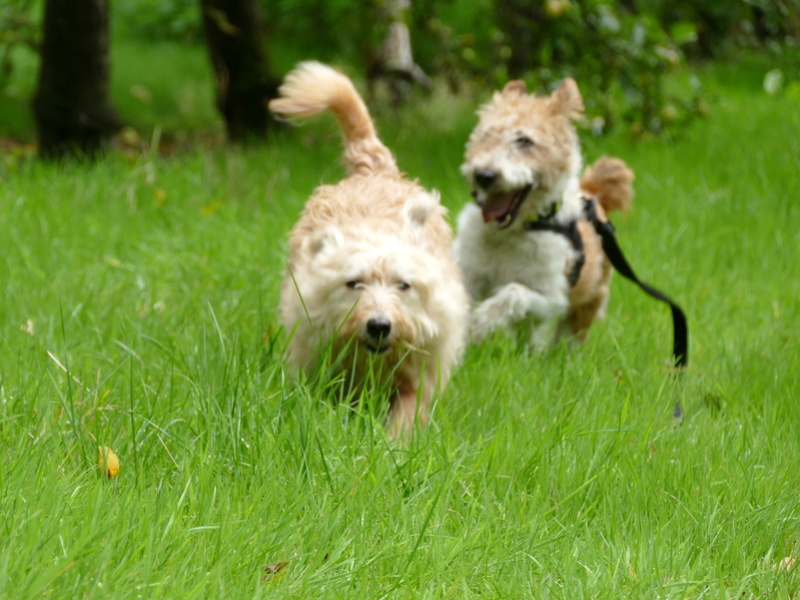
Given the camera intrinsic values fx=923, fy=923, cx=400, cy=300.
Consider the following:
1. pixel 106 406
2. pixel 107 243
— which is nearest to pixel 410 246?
pixel 106 406

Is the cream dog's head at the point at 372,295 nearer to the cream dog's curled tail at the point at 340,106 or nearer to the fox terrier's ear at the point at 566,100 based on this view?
the cream dog's curled tail at the point at 340,106

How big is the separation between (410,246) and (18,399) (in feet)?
5.34

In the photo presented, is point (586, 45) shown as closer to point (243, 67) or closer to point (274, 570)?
point (243, 67)

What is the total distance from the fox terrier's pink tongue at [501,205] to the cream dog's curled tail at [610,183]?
28.5 inches

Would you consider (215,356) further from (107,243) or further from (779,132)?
(779,132)

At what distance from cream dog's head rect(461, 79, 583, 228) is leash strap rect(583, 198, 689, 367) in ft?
0.87

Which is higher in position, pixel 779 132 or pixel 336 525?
pixel 779 132

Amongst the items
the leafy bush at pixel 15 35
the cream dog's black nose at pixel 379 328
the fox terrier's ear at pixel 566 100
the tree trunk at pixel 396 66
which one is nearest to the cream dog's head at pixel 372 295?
the cream dog's black nose at pixel 379 328

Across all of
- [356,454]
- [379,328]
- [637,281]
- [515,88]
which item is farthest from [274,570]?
[515,88]

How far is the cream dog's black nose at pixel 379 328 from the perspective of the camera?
3.42 meters

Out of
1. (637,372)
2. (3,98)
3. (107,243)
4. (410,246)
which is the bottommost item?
(3,98)

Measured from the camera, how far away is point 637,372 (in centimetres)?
400

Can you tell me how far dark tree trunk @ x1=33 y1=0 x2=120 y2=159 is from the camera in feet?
23.9

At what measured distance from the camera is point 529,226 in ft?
15.7
